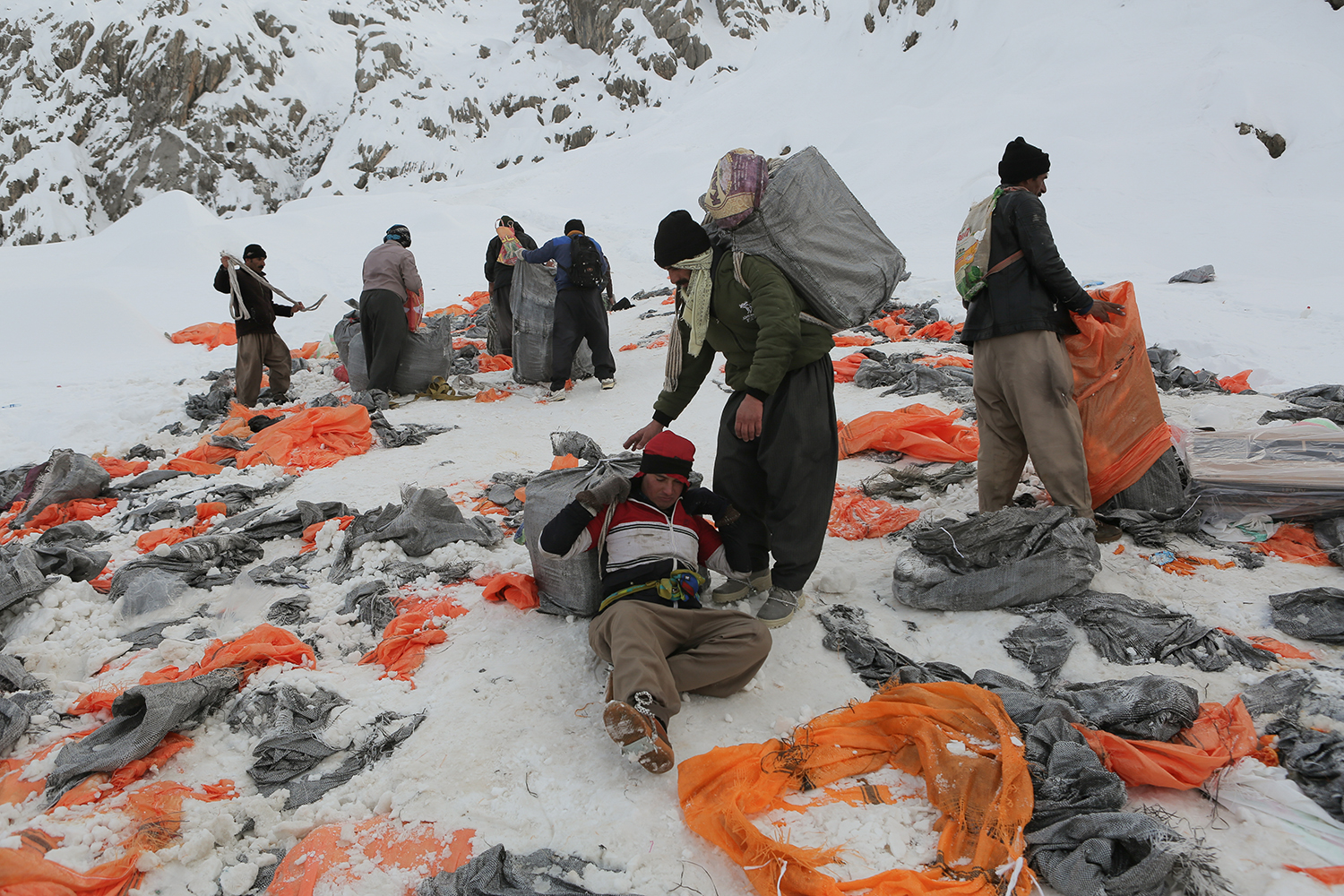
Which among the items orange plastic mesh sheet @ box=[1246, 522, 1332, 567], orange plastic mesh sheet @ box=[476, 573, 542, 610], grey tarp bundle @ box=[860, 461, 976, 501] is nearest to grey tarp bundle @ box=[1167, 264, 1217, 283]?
grey tarp bundle @ box=[860, 461, 976, 501]

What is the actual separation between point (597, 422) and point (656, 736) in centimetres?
407

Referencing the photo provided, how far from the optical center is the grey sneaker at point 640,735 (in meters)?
1.94

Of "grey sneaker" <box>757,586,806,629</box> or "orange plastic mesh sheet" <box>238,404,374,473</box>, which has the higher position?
"orange plastic mesh sheet" <box>238,404,374,473</box>

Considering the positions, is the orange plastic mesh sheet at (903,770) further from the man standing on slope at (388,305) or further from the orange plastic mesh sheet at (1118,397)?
the man standing on slope at (388,305)

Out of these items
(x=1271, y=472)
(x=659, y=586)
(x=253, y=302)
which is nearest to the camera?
(x=659, y=586)

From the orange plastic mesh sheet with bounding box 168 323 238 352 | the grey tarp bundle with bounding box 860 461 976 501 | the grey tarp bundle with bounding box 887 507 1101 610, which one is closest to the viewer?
the grey tarp bundle with bounding box 887 507 1101 610

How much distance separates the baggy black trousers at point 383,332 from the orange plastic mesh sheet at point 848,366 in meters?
3.88

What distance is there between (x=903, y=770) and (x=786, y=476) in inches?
41.8

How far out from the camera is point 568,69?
137ft

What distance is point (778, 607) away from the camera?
9.18 ft

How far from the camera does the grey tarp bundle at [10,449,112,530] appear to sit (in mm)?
4277

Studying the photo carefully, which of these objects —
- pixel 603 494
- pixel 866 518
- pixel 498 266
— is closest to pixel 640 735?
pixel 603 494

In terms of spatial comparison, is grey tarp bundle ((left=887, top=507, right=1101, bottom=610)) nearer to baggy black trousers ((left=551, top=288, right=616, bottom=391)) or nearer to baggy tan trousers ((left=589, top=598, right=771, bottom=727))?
baggy tan trousers ((left=589, top=598, right=771, bottom=727))

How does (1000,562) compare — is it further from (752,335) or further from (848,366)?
(848,366)
